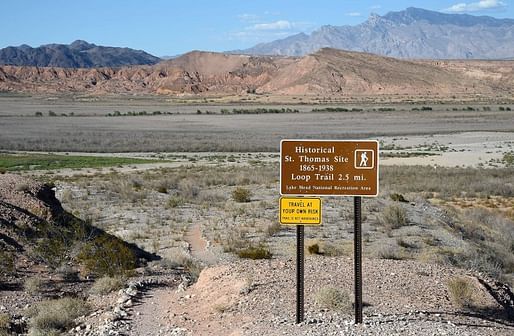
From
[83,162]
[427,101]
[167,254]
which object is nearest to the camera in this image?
[167,254]

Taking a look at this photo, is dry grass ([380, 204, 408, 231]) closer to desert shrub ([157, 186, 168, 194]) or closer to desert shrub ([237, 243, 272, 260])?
desert shrub ([237, 243, 272, 260])

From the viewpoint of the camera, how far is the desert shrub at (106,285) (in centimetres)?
1348

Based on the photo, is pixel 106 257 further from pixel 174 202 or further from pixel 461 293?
pixel 174 202

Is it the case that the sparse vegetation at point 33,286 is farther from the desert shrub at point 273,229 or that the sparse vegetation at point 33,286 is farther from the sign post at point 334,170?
the desert shrub at point 273,229

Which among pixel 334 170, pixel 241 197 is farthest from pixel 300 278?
pixel 241 197

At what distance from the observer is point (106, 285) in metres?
13.5

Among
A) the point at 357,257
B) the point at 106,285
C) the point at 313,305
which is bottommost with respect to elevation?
the point at 106,285

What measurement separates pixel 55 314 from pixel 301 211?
4330 millimetres

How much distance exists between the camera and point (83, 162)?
52.4 metres

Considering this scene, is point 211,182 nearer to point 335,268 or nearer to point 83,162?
point 83,162

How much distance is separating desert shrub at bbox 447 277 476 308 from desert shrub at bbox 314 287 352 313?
2004mm

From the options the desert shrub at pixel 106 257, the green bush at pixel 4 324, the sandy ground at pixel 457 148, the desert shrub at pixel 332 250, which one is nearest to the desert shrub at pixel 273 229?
the desert shrub at pixel 332 250

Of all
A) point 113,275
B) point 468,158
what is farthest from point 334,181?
point 468,158

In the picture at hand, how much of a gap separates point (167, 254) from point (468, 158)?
4142cm
